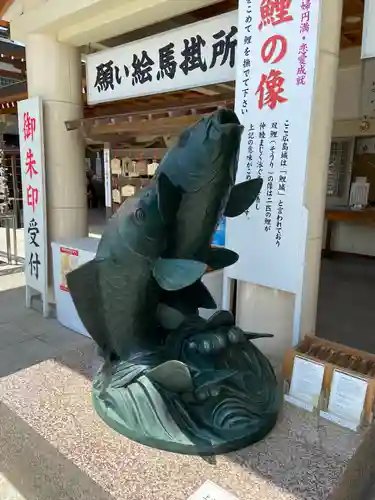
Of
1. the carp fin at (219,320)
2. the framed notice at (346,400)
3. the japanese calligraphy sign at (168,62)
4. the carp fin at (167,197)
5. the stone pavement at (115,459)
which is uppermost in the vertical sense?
the japanese calligraphy sign at (168,62)

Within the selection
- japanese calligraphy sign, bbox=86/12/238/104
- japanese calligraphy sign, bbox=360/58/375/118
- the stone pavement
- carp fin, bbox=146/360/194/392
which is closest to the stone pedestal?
the stone pavement

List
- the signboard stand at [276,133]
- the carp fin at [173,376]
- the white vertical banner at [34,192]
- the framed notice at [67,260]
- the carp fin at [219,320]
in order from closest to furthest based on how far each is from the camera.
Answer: the carp fin at [173,376], the carp fin at [219,320], the signboard stand at [276,133], the framed notice at [67,260], the white vertical banner at [34,192]

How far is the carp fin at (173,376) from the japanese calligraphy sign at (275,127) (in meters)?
1.04

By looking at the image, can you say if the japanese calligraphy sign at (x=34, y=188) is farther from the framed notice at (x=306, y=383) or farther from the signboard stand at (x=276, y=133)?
the framed notice at (x=306, y=383)

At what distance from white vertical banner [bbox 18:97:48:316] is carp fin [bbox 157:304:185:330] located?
8.85 ft

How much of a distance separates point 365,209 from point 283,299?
473 centimetres

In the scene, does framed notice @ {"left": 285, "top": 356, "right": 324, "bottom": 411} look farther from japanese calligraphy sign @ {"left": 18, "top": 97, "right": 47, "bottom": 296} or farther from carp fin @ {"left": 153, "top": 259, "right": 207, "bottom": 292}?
japanese calligraphy sign @ {"left": 18, "top": 97, "right": 47, "bottom": 296}

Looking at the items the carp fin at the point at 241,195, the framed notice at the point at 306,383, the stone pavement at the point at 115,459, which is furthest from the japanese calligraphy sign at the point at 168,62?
the stone pavement at the point at 115,459

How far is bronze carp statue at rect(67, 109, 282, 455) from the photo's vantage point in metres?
1.56

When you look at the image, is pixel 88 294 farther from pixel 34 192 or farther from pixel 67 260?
pixel 34 192

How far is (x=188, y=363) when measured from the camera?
1.77m

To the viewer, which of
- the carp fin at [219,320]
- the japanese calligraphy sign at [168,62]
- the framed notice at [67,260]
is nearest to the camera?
the carp fin at [219,320]

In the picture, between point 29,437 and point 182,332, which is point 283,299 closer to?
point 182,332

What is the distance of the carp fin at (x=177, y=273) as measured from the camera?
1.52 meters
